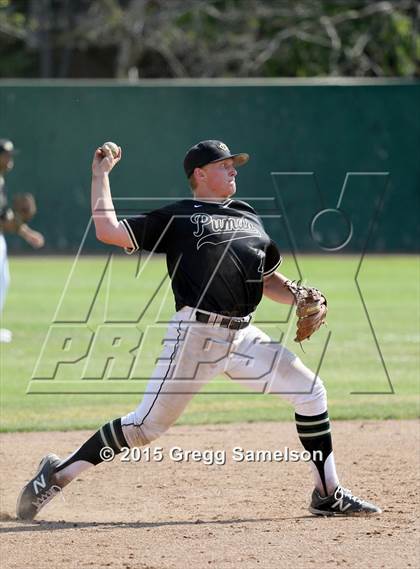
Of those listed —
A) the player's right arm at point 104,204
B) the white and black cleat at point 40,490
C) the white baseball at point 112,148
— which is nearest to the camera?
the player's right arm at point 104,204

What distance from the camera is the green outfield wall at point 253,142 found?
76.3 ft

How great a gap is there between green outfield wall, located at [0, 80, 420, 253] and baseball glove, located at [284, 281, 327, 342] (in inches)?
663

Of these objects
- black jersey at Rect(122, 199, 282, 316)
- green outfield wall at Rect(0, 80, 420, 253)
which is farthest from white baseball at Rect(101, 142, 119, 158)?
green outfield wall at Rect(0, 80, 420, 253)

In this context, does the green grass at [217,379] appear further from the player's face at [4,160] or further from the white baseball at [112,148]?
the white baseball at [112,148]

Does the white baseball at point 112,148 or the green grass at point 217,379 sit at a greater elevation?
the white baseball at point 112,148

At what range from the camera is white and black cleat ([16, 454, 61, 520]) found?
6234 millimetres

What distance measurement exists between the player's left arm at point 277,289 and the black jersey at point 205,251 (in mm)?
337

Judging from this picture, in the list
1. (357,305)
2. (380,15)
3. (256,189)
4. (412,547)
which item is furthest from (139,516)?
(380,15)

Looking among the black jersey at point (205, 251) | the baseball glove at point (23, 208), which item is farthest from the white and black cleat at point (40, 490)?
the baseball glove at point (23, 208)

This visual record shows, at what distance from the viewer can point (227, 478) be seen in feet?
24.0

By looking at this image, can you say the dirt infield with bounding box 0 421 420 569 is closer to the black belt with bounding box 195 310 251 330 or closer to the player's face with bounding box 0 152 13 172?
the black belt with bounding box 195 310 251 330

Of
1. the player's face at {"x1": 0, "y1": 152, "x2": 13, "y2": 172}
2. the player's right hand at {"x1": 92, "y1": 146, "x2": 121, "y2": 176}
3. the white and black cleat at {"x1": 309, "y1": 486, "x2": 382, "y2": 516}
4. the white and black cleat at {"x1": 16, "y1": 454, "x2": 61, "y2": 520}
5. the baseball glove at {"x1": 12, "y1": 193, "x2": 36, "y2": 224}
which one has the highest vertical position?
the player's right hand at {"x1": 92, "y1": 146, "x2": 121, "y2": 176}

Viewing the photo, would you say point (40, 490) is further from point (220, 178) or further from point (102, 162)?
point (220, 178)

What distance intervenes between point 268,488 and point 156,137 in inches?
670
